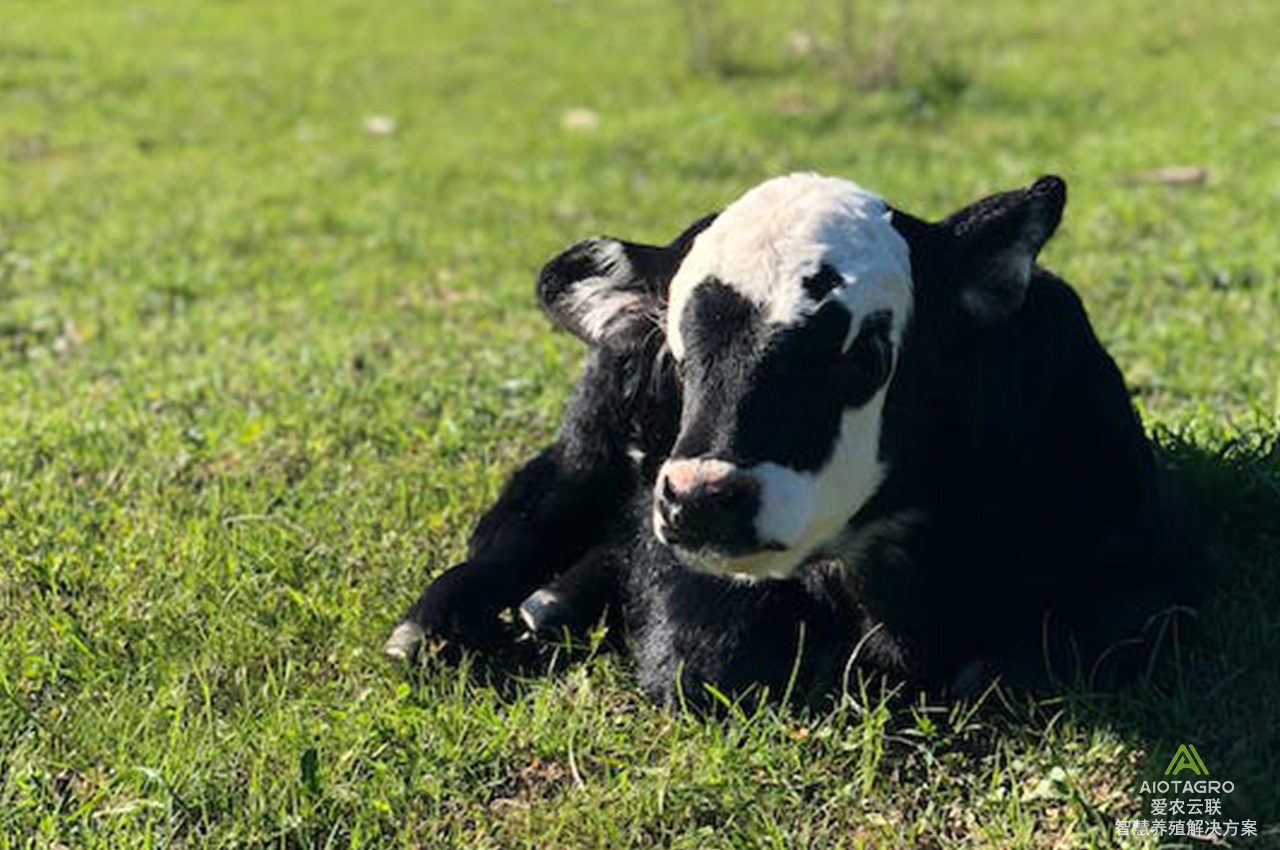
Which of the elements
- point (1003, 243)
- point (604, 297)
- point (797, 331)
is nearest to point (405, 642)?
point (604, 297)

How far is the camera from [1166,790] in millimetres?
3469

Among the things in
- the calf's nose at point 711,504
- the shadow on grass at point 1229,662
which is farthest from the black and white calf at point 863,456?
the shadow on grass at point 1229,662

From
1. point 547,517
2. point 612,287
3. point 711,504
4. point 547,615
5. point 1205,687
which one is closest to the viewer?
point 711,504

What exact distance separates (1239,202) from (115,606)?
6.56 metres

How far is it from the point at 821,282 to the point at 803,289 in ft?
0.14

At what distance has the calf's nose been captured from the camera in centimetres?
327

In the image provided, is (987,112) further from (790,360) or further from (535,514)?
(790,360)

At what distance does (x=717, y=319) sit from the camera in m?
3.54

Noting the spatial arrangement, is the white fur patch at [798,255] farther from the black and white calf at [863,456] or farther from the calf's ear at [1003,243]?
the calf's ear at [1003,243]

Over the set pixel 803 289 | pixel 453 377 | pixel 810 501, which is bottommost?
pixel 453 377

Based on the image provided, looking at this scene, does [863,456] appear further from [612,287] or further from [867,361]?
[612,287]

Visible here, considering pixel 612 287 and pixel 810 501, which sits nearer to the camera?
pixel 810 501

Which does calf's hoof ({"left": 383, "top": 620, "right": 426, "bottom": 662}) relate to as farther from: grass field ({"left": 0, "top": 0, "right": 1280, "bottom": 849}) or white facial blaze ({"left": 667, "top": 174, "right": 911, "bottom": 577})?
white facial blaze ({"left": 667, "top": 174, "right": 911, "bottom": 577})

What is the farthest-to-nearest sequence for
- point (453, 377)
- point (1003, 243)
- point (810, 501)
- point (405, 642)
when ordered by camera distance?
point (453, 377)
point (405, 642)
point (1003, 243)
point (810, 501)
